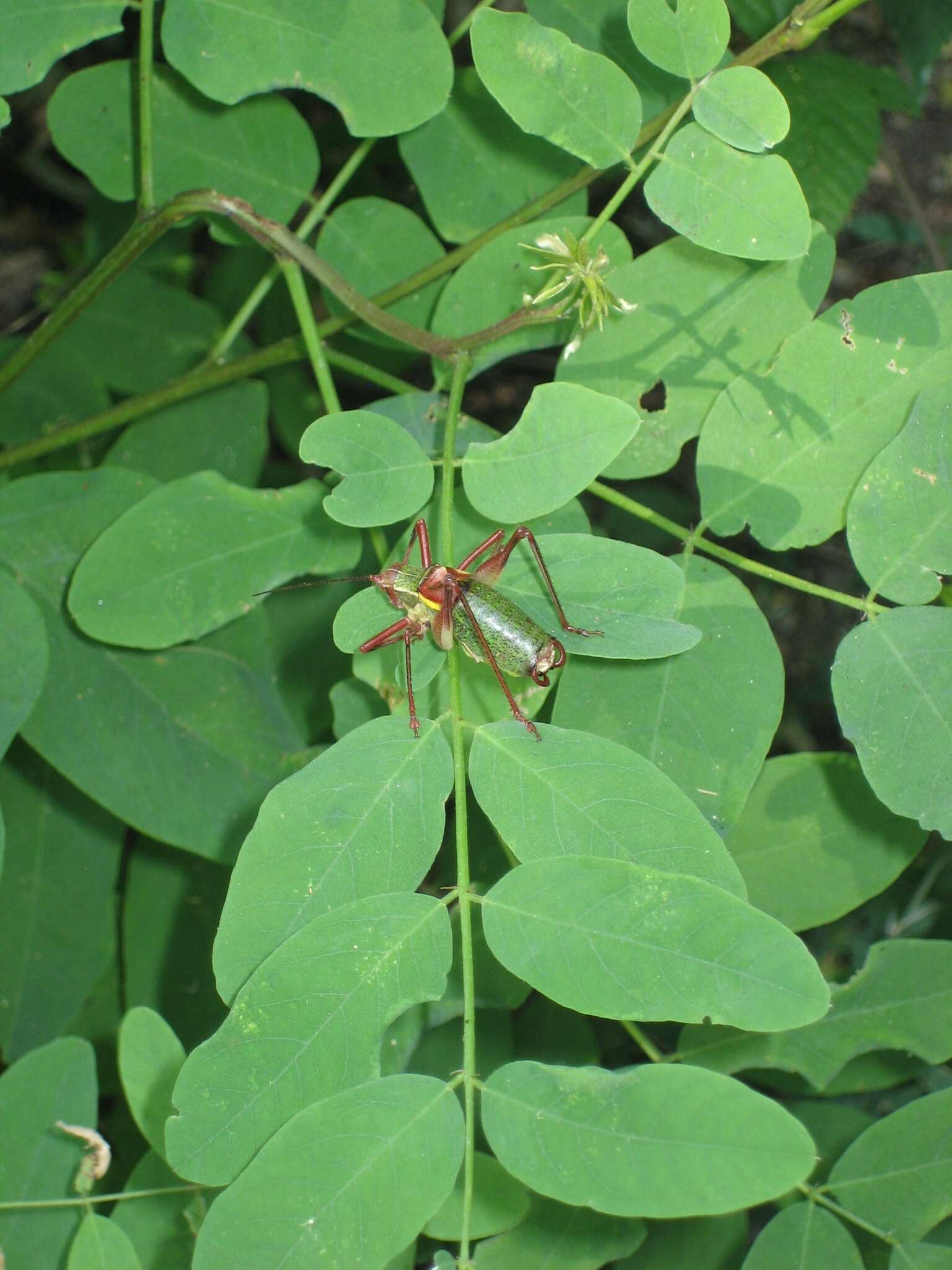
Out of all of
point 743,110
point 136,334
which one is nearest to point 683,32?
point 743,110

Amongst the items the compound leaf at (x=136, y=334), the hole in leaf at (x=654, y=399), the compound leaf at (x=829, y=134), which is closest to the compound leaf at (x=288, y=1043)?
the hole in leaf at (x=654, y=399)

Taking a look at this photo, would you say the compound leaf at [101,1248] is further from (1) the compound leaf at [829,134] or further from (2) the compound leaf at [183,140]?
(1) the compound leaf at [829,134]

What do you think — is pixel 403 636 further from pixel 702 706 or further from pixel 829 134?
pixel 829 134

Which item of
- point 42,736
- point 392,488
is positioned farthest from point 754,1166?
point 42,736

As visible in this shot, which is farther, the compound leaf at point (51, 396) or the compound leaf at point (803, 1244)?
the compound leaf at point (51, 396)

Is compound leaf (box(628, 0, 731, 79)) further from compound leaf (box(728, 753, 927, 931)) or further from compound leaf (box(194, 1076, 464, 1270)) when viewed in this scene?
compound leaf (box(194, 1076, 464, 1270))
